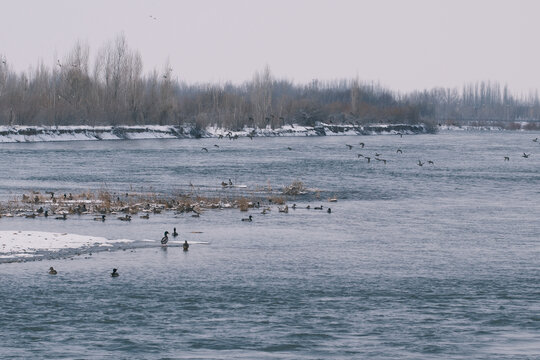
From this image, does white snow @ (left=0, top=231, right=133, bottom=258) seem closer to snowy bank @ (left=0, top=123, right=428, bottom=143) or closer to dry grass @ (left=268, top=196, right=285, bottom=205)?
dry grass @ (left=268, top=196, right=285, bottom=205)

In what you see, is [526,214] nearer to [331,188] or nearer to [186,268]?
[331,188]

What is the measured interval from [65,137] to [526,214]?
289ft

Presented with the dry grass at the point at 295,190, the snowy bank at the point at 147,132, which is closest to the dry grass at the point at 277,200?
the dry grass at the point at 295,190

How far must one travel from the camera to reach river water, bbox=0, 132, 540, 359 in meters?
20.2

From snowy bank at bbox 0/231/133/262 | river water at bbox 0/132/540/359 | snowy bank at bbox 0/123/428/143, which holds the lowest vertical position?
river water at bbox 0/132/540/359

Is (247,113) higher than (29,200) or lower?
higher

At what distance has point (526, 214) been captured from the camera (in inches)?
1677

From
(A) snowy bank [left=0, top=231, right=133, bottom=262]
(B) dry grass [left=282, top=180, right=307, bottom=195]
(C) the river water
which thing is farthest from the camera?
(B) dry grass [left=282, top=180, right=307, bottom=195]

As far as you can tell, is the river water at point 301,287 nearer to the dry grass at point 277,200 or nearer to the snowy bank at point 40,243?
the dry grass at point 277,200

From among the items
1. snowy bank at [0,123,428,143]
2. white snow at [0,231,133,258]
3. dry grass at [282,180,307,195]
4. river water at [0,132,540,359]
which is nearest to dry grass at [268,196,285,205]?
river water at [0,132,540,359]

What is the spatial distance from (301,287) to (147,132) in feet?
351

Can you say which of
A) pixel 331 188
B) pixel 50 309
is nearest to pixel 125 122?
pixel 331 188

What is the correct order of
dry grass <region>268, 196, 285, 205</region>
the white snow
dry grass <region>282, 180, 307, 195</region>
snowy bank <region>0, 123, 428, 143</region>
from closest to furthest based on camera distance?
1. the white snow
2. dry grass <region>268, 196, 285, 205</region>
3. dry grass <region>282, 180, 307, 195</region>
4. snowy bank <region>0, 123, 428, 143</region>

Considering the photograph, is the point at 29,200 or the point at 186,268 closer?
the point at 186,268
